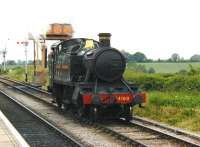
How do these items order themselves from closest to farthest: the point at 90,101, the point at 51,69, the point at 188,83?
the point at 90,101, the point at 51,69, the point at 188,83

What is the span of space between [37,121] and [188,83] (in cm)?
1265

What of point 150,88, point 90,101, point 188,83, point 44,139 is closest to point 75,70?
point 90,101

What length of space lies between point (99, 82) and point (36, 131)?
314 cm

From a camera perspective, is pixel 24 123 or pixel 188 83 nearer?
pixel 24 123

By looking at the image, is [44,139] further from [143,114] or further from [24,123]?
[143,114]

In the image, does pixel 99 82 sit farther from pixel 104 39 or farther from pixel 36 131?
pixel 36 131

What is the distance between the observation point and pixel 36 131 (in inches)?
628

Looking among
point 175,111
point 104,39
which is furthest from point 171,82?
point 104,39

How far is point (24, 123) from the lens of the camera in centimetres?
1817

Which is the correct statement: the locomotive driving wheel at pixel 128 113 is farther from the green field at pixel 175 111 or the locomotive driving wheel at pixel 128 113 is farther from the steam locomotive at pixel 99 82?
the green field at pixel 175 111

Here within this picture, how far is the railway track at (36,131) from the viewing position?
530 inches

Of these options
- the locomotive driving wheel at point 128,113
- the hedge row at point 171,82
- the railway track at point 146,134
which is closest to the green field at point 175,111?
the railway track at point 146,134

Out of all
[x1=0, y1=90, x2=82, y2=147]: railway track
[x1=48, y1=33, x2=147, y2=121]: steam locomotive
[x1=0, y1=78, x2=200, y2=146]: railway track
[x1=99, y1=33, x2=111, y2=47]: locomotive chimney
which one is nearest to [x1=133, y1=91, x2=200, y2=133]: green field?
[x1=0, y1=78, x2=200, y2=146]: railway track

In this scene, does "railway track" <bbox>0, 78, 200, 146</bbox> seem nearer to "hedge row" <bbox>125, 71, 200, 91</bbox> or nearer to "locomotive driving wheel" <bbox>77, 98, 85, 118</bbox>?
"locomotive driving wheel" <bbox>77, 98, 85, 118</bbox>
